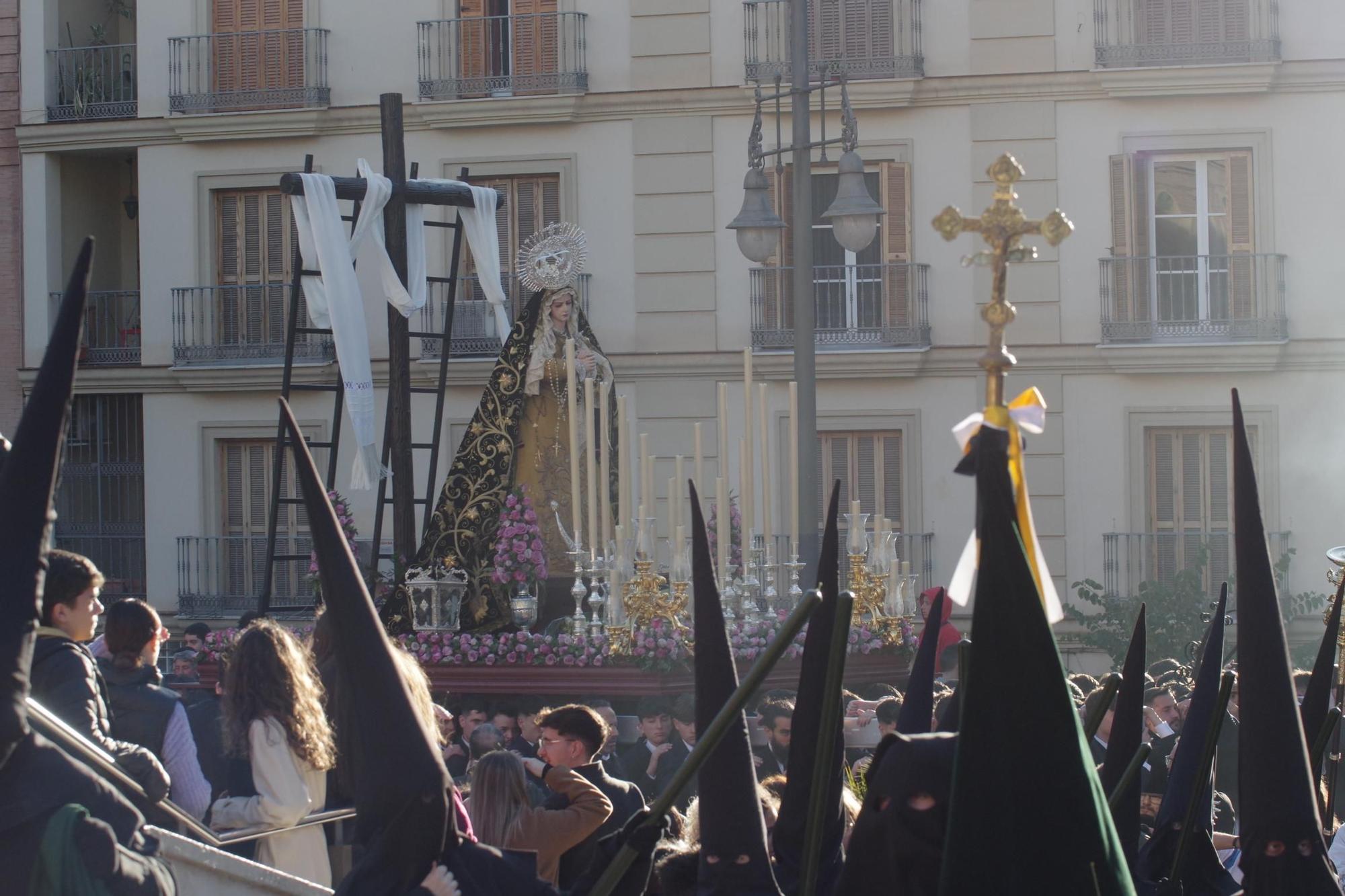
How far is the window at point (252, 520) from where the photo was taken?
61.2 ft

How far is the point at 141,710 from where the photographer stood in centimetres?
503

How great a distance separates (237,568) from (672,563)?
11613mm

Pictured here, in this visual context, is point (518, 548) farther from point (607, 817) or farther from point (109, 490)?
point (109, 490)

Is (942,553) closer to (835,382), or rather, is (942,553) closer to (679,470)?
(835,382)

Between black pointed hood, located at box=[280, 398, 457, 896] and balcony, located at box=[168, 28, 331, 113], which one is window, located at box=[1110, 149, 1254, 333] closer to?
balcony, located at box=[168, 28, 331, 113]

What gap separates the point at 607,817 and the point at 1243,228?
549 inches

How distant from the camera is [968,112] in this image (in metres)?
17.1

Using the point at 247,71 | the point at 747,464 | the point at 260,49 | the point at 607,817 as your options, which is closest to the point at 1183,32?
the point at 260,49

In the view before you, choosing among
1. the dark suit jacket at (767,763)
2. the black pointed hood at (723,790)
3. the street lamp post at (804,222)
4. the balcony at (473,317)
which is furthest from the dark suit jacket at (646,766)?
the balcony at (473,317)

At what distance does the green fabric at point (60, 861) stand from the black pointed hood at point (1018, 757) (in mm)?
1473

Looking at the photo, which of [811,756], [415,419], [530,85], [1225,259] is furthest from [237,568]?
[811,756]

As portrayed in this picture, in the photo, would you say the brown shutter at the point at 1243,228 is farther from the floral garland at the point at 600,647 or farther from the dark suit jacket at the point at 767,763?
the dark suit jacket at the point at 767,763

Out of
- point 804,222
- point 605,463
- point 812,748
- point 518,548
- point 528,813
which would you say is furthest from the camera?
point 804,222

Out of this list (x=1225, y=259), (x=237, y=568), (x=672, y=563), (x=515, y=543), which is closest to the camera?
(x=672, y=563)
